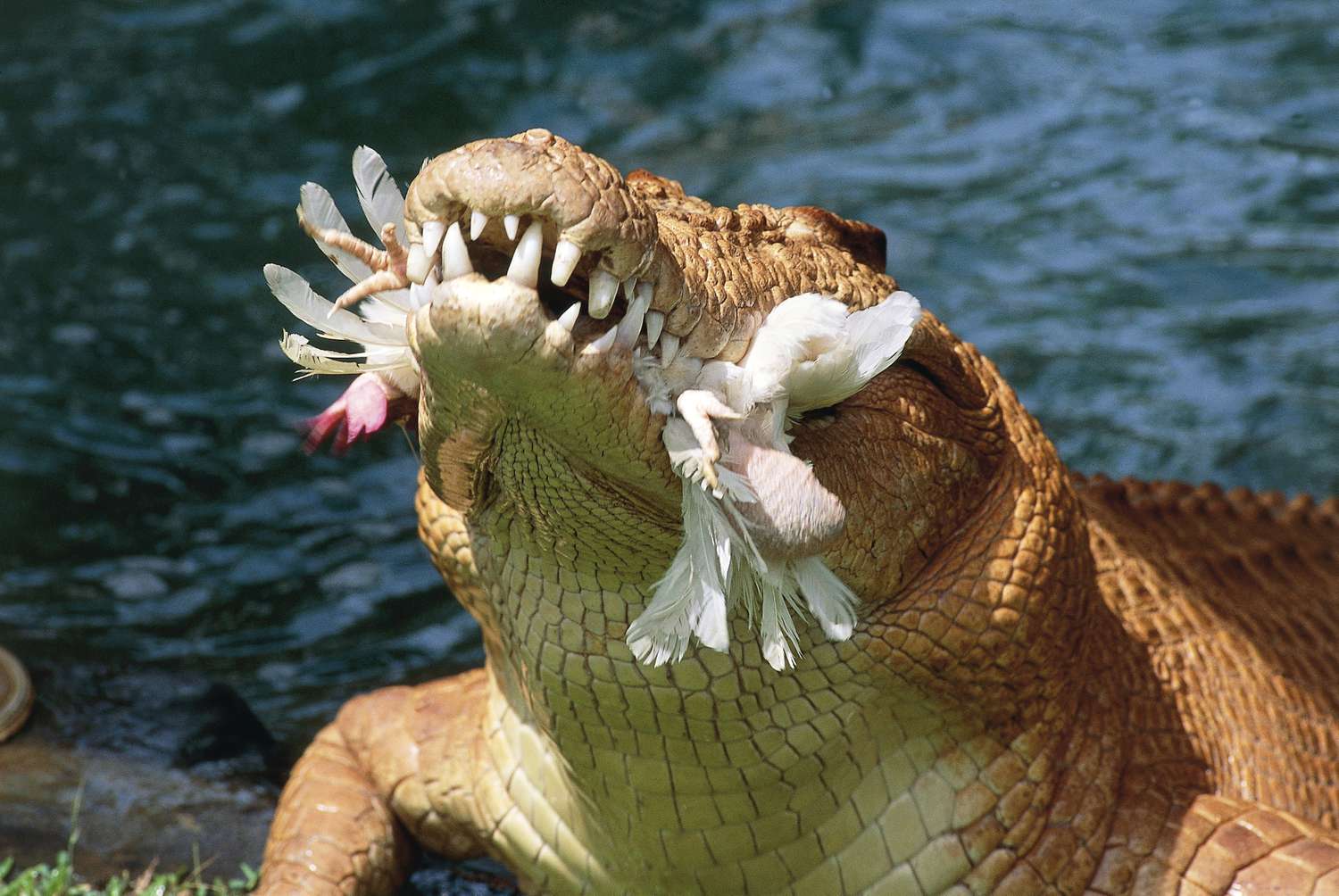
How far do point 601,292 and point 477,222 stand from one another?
16cm

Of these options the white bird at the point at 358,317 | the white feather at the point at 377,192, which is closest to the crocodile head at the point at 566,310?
the white bird at the point at 358,317

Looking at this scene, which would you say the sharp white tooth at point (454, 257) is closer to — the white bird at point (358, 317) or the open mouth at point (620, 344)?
the open mouth at point (620, 344)

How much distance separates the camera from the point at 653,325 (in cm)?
185

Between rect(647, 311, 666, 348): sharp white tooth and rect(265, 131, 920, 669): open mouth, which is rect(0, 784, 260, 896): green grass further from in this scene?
rect(647, 311, 666, 348): sharp white tooth

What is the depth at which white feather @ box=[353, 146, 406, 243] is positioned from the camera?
79.1 inches

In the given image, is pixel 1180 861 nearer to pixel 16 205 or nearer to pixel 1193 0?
pixel 16 205

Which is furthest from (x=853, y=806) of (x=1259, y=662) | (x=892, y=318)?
(x=1259, y=662)

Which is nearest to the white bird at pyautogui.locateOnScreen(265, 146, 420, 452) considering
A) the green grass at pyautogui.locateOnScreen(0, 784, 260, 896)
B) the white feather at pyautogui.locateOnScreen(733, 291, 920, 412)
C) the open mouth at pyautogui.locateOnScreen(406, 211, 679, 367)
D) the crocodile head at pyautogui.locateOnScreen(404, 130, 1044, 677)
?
the crocodile head at pyautogui.locateOnScreen(404, 130, 1044, 677)

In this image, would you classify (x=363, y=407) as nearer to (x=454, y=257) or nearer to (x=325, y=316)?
(x=325, y=316)

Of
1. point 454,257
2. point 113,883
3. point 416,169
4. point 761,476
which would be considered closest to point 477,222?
point 454,257

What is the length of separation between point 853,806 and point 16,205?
6.18 metres

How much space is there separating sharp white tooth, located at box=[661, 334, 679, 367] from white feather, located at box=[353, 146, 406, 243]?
15.0 inches

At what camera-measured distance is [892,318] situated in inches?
80.6

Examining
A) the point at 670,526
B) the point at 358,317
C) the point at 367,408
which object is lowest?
the point at 670,526
